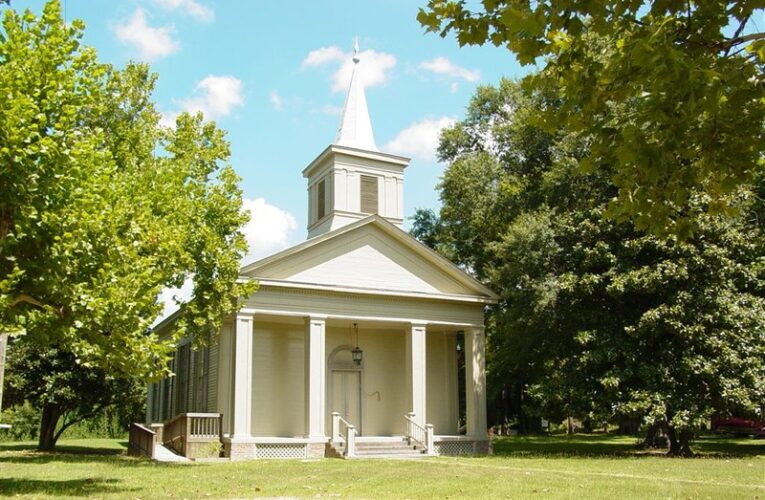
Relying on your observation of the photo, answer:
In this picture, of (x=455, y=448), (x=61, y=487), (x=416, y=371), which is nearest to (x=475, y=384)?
(x=455, y=448)

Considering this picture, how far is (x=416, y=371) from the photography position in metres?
25.9

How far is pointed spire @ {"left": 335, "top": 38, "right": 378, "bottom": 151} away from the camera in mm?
31125

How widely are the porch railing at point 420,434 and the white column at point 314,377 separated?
2.91 meters

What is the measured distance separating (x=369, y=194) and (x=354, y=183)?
75cm

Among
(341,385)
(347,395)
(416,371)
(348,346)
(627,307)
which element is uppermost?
(627,307)

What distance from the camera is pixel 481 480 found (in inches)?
563

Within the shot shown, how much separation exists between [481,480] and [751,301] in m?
12.9

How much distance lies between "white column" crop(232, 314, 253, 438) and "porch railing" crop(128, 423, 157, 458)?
9.43ft

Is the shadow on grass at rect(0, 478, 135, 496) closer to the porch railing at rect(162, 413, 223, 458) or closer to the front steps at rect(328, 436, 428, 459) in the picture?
the porch railing at rect(162, 413, 223, 458)

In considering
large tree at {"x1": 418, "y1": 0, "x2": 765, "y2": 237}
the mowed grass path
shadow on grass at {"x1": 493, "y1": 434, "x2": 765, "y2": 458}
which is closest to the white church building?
shadow on grass at {"x1": 493, "y1": 434, "x2": 765, "y2": 458}

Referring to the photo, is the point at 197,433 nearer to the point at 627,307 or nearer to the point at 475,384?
the point at 475,384

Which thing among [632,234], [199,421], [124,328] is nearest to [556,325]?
[632,234]

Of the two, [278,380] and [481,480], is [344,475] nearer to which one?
[481,480]

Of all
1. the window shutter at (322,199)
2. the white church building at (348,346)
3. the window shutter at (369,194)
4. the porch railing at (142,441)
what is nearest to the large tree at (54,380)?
the porch railing at (142,441)
